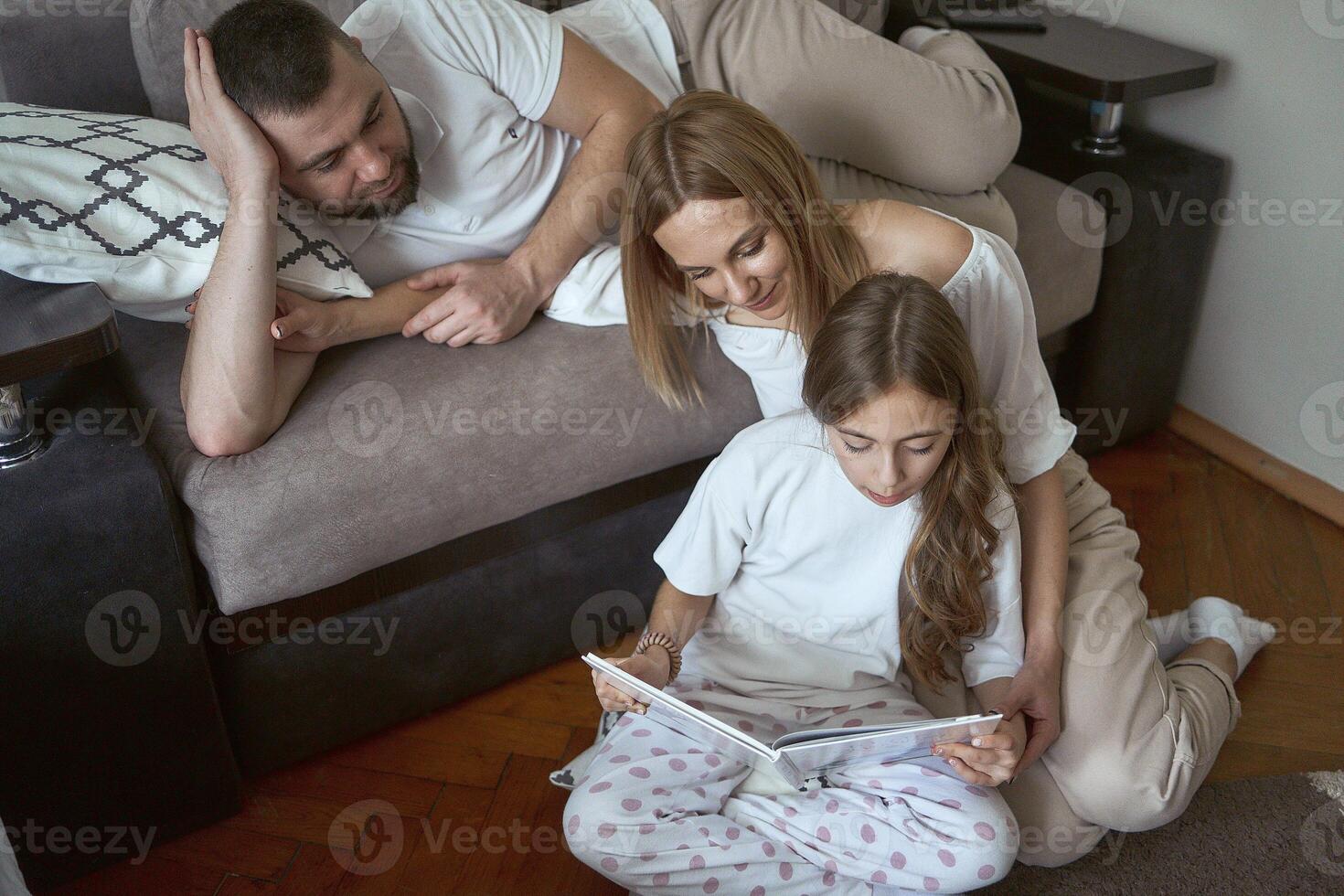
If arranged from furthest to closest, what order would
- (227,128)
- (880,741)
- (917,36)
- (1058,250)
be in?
(917,36) < (1058,250) < (227,128) < (880,741)

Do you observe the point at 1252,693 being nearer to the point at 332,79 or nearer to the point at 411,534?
the point at 411,534

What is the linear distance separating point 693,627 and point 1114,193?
103cm

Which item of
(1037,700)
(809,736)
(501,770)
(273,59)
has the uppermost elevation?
(273,59)

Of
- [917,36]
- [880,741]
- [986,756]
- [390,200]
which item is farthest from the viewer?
[917,36]

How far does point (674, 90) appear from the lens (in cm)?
173

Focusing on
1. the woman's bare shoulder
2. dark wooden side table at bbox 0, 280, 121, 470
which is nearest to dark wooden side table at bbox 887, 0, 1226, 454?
the woman's bare shoulder

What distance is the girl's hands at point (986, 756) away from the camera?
119 centimetres

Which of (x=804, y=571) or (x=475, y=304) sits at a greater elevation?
(x=475, y=304)

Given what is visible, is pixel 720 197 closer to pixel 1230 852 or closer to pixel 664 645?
pixel 664 645

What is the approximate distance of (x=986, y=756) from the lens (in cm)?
120

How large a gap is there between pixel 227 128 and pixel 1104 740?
3.90ft

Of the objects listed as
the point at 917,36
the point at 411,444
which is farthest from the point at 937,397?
the point at 917,36

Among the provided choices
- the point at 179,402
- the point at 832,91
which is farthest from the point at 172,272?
the point at 832,91

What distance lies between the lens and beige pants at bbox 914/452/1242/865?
133 cm
